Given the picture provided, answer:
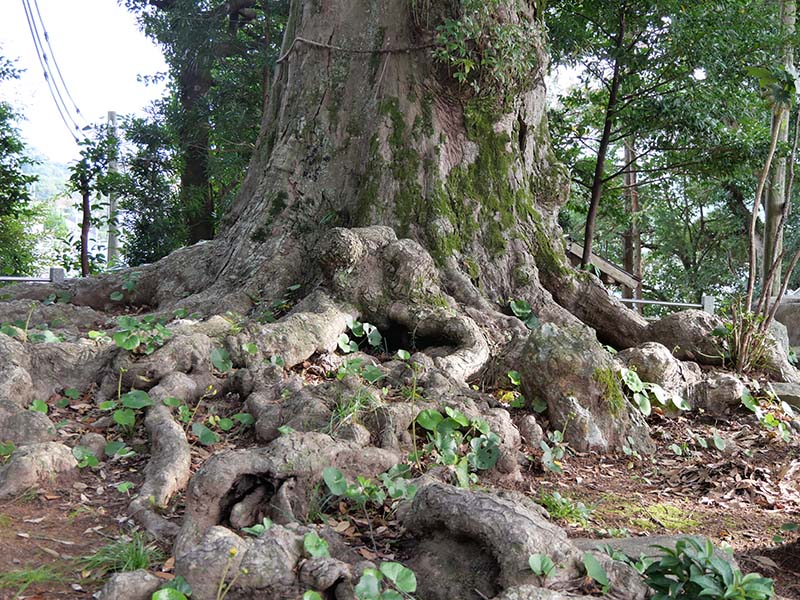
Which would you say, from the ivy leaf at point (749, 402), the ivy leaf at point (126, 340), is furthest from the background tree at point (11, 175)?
the ivy leaf at point (749, 402)

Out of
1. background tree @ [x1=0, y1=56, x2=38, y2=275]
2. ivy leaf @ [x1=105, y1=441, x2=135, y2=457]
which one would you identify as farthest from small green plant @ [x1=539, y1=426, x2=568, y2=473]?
background tree @ [x1=0, y1=56, x2=38, y2=275]

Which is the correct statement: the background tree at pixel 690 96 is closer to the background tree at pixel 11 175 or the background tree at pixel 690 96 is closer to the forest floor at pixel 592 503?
the forest floor at pixel 592 503

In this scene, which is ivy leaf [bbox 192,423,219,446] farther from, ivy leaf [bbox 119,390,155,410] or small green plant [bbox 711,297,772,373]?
small green plant [bbox 711,297,772,373]

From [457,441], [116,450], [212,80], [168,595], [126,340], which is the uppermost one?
[212,80]

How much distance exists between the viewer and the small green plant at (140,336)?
4426mm

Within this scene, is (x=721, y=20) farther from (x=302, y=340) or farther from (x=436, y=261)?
(x=302, y=340)

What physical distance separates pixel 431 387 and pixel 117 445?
1792mm

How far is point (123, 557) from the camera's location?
9.02ft

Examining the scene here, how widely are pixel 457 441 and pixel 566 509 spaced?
26.1 inches

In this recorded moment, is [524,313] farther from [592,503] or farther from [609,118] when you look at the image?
[609,118]

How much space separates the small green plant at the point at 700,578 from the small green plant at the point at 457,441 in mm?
1495

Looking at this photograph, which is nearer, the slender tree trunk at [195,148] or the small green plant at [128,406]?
the small green plant at [128,406]

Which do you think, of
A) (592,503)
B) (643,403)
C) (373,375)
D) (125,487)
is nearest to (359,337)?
(373,375)

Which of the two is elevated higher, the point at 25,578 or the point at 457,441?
the point at 457,441
